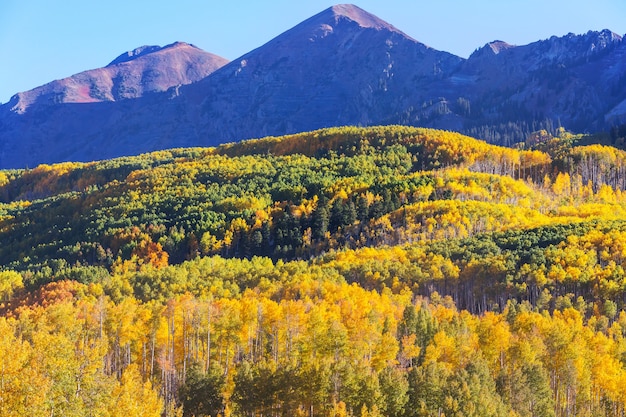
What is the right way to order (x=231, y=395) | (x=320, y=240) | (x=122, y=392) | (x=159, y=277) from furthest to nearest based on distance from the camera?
(x=320, y=240)
(x=159, y=277)
(x=231, y=395)
(x=122, y=392)

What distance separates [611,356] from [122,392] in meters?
60.9

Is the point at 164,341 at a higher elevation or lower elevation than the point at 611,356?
higher

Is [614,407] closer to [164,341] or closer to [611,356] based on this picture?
[611,356]

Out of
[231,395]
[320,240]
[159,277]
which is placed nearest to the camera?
[231,395]

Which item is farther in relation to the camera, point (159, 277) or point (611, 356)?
point (159, 277)

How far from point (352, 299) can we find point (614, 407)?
121 feet

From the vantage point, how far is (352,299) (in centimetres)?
11931

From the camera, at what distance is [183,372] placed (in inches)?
3762

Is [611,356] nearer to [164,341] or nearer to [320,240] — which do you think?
[164,341]

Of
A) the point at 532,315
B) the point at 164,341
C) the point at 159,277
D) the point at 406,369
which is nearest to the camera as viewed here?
the point at 406,369

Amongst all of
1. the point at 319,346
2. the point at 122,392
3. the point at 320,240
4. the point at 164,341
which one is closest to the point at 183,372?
the point at 164,341

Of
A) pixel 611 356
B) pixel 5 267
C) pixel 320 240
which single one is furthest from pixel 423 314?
pixel 5 267

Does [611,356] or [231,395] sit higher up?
[231,395]

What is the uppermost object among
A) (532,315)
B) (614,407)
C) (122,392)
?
(122,392)
